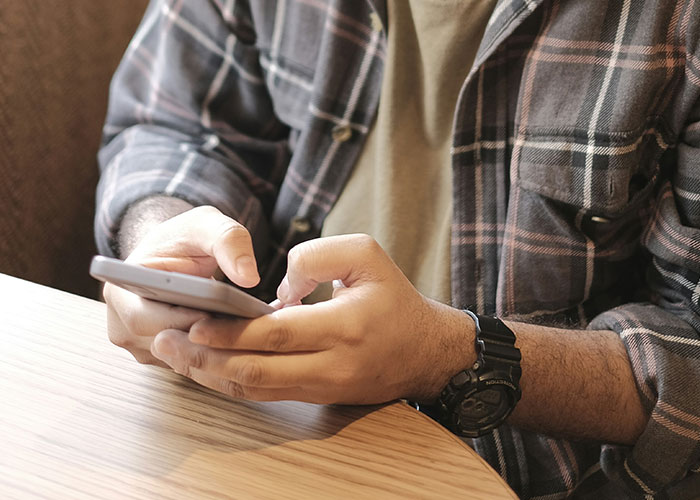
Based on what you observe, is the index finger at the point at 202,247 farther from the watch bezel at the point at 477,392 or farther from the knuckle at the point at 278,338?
the watch bezel at the point at 477,392

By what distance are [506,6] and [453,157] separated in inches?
8.4

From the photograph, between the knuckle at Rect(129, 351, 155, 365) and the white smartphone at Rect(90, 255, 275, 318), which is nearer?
the white smartphone at Rect(90, 255, 275, 318)

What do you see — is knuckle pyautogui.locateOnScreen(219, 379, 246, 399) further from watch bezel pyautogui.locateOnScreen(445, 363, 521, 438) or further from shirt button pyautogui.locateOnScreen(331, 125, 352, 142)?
shirt button pyautogui.locateOnScreen(331, 125, 352, 142)

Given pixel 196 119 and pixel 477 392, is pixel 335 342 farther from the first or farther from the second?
pixel 196 119

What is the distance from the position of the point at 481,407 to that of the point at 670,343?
0.25 meters

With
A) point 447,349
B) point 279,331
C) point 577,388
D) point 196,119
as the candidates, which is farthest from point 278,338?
point 196,119

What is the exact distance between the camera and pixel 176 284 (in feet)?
1.41

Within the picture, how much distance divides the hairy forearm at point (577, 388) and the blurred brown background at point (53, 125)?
0.84 meters

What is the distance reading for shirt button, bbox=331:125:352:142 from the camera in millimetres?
1002

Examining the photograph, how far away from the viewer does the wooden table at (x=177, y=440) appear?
0.48 meters

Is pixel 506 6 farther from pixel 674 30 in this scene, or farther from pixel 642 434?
pixel 642 434

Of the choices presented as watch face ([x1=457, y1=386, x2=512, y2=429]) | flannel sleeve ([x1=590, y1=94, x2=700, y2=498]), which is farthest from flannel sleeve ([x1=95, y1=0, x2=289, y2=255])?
flannel sleeve ([x1=590, y1=94, x2=700, y2=498])

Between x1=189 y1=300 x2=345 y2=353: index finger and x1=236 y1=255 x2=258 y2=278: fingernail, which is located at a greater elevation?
x1=236 y1=255 x2=258 y2=278: fingernail

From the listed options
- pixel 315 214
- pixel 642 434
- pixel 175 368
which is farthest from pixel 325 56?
pixel 642 434
